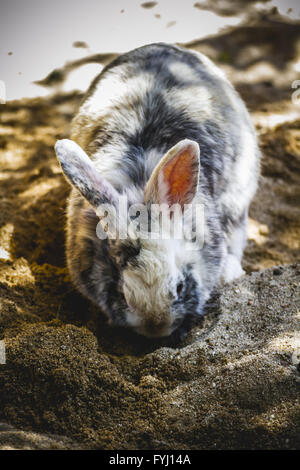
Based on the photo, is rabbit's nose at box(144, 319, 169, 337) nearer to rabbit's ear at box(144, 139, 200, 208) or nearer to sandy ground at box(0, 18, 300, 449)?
sandy ground at box(0, 18, 300, 449)

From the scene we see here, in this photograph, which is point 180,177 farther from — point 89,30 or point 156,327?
point 89,30

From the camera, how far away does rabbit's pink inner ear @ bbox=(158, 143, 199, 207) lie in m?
2.75

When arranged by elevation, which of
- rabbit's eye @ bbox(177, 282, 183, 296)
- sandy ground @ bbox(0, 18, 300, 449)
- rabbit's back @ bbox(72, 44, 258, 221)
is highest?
rabbit's back @ bbox(72, 44, 258, 221)

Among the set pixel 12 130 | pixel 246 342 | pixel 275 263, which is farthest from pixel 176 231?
pixel 12 130

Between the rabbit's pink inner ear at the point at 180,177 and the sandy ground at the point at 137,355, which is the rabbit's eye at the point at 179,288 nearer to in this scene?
the sandy ground at the point at 137,355

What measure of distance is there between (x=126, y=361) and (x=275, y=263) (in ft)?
5.90

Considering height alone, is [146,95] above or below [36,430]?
above

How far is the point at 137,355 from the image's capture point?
3.01m

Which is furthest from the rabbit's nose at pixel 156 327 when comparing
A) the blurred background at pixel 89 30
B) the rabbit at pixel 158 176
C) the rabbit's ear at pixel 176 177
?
the blurred background at pixel 89 30

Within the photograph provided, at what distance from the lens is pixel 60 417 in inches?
93.8

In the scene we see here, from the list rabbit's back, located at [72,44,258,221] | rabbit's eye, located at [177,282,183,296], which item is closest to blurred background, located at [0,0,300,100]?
rabbit's back, located at [72,44,258,221]

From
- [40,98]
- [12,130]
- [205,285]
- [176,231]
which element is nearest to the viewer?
[176,231]

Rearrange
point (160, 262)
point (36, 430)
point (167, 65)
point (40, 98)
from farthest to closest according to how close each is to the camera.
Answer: point (40, 98), point (167, 65), point (160, 262), point (36, 430)

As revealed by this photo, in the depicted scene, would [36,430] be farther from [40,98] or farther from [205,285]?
[40,98]
